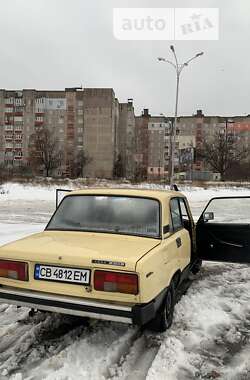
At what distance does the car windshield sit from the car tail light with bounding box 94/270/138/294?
0.81m

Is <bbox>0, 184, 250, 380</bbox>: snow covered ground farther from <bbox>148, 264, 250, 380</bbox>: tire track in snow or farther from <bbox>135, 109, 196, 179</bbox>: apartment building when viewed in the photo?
<bbox>135, 109, 196, 179</bbox>: apartment building

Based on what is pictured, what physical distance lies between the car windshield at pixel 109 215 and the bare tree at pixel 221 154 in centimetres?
7052

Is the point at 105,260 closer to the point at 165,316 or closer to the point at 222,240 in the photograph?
the point at 165,316

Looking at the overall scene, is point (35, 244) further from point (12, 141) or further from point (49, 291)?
point (12, 141)

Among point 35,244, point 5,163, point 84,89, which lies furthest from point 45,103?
point 35,244

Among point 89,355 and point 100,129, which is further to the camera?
point 100,129

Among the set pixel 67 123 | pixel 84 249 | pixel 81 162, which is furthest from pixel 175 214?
pixel 67 123

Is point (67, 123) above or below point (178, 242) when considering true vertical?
above

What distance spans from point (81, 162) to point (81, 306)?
7653cm

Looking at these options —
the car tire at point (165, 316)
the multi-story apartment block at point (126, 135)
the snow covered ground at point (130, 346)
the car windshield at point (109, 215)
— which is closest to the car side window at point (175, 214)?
the car windshield at point (109, 215)

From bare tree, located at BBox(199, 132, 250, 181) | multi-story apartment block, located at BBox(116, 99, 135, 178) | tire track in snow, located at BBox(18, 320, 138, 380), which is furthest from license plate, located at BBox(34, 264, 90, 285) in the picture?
multi-story apartment block, located at BBox(116, 99, 135, 178)

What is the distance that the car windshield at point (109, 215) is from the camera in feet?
13.5

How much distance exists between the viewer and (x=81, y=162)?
79.1 metres

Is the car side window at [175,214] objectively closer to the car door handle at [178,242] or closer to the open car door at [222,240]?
the car door handle at [178,242]
